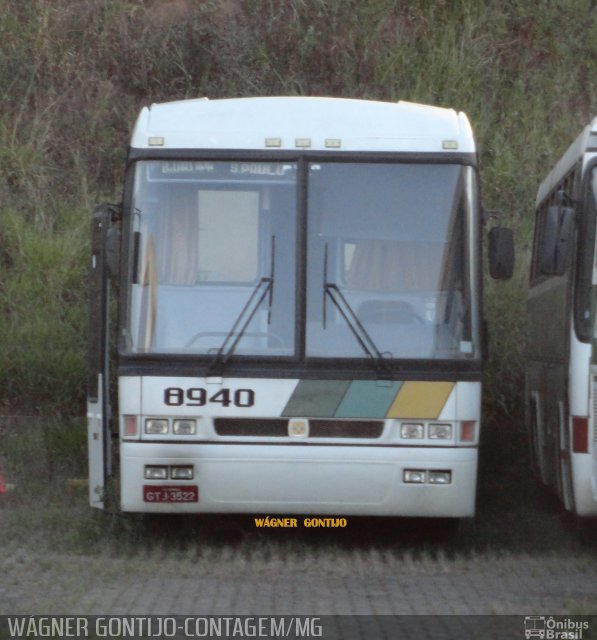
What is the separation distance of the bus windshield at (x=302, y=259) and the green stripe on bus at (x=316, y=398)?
0.67 ft

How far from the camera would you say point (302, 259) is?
1009cm

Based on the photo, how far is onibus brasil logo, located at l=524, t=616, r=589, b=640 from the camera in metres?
6.40

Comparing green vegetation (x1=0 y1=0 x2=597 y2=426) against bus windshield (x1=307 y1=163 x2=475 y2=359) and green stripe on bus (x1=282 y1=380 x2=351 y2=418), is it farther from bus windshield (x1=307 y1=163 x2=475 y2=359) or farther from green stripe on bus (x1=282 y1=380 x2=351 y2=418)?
green stripe on bus (x1=282 y1=380 x2=351 y2=418)

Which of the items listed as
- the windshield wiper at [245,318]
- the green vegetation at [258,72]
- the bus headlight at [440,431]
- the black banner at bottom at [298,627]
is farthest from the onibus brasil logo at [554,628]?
the green vegetation at [258,72]

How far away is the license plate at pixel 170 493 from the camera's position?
9.77m

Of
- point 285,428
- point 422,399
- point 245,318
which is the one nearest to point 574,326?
point 422,399

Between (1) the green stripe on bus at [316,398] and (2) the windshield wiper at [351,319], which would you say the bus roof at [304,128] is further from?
(1) the green stripe on bus at [316,398]

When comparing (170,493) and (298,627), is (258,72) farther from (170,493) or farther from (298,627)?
(298,627)

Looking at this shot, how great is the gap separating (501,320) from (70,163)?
25.2ft

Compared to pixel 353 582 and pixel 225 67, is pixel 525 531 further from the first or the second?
pixel 225 67

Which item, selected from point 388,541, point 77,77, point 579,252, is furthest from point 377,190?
point 77,77

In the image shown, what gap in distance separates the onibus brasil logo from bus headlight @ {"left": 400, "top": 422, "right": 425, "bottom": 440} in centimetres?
305

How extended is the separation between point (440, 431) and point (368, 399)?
1.81 feet

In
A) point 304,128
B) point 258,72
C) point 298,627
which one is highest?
point 258,72
